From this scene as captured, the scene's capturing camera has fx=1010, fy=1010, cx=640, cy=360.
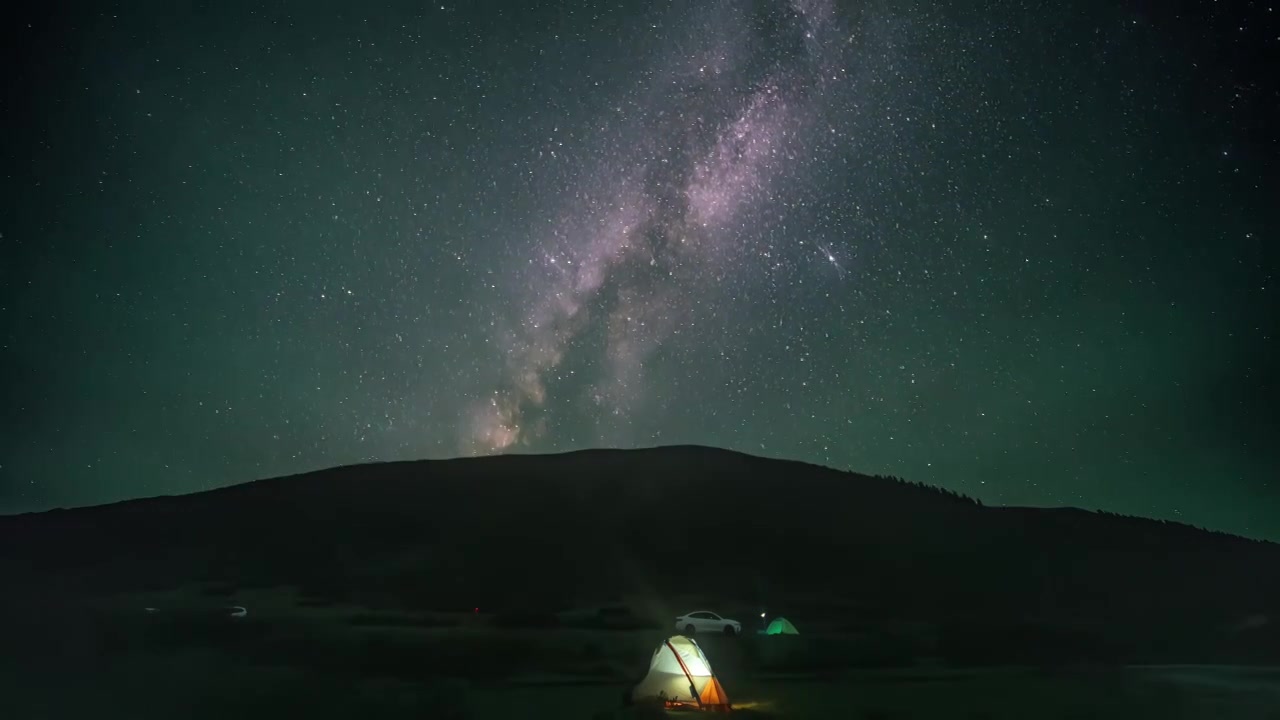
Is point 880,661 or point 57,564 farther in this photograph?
point 57,564

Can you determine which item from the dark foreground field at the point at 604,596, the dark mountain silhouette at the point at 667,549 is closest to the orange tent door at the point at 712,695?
the dark foreground field at the point at 604,596

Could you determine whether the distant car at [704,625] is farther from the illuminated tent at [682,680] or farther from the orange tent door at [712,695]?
the orange tent door at [712,695]

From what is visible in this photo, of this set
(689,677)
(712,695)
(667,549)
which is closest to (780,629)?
(712,695)

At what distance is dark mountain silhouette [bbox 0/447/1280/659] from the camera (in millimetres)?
64438

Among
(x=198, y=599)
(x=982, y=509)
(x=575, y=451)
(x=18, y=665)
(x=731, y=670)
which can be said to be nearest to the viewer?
(x=18, y=665)

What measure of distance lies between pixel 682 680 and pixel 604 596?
4221 centimetres

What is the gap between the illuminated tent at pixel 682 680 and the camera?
24.6 meters

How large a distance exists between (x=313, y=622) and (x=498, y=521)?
4043 cm

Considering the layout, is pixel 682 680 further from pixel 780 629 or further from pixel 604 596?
pixel 604 596

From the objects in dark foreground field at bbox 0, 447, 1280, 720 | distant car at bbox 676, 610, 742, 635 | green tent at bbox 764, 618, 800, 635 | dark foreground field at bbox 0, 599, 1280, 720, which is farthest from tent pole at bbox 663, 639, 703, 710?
green tent at bbox 764, 618, 800, 635

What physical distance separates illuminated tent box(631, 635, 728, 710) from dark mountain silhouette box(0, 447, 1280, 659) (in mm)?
27262

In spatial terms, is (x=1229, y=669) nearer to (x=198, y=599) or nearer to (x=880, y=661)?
(x=880, y=661)

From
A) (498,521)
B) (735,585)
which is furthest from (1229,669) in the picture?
(498,521)

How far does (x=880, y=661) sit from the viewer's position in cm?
3981
